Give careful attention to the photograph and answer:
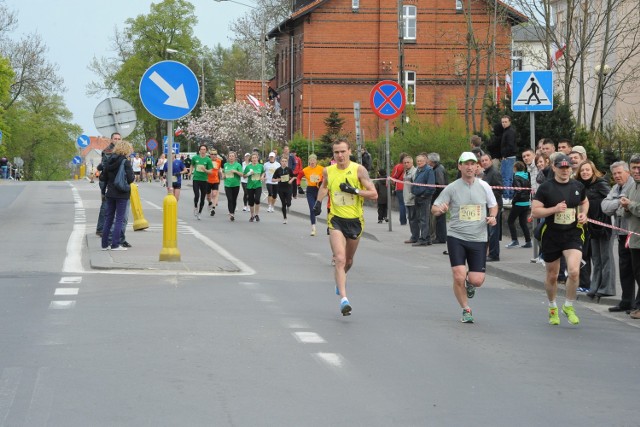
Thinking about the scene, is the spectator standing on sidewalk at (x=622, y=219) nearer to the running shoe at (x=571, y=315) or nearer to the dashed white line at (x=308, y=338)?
the running shoe at (x=571, y=315)

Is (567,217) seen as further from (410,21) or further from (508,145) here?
(410,21)

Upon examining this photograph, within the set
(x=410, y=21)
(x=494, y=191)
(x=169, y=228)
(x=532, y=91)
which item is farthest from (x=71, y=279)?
(x=410, y=21)

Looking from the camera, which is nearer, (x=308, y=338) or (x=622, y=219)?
(x=308, y=338)

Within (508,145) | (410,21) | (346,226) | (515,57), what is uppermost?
(410,21)

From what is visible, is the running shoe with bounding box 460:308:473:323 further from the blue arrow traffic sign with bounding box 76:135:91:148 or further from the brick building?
the brick building

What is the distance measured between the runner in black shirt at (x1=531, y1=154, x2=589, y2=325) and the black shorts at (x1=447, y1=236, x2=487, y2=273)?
0.64 meters

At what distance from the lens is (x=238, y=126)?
77188 mm

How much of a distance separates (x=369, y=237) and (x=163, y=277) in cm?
1042

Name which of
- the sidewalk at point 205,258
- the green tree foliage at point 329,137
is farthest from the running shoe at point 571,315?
the green tree foliage at point 329,137

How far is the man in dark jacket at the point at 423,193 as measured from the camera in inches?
900

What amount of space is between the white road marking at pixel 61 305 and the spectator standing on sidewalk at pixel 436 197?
1121 cm

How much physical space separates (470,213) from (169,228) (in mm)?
5818

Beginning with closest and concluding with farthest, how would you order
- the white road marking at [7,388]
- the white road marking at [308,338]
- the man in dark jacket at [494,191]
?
the white road marking at [7,388]
the white road marking at [308,338]
the man in dark jacket at [494,191]

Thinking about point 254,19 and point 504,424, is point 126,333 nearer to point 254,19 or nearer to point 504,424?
point 504,424
